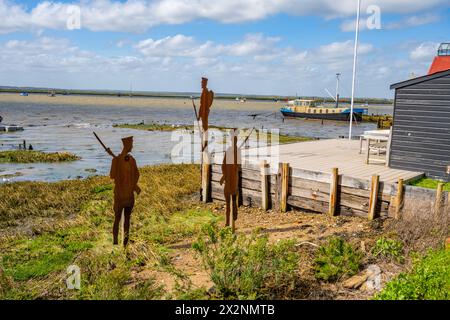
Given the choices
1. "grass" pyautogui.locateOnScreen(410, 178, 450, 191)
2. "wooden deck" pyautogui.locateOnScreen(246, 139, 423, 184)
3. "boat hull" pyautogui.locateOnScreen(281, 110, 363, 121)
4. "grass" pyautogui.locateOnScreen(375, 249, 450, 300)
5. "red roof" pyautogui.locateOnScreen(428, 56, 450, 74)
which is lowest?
"grass" pyautogui.locateOnScreen(375, 249, 450, 300)

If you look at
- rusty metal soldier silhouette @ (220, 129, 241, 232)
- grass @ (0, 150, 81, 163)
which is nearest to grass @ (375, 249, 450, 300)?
rusty metal soldier silhouette @ (220, 129, 241, 232)

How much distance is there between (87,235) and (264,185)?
5.13 meters

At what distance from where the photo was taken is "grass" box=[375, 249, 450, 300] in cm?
560

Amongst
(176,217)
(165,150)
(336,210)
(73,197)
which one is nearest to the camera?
(336,210)

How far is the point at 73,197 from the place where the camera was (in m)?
14.7

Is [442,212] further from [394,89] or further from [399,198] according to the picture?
[394,89]

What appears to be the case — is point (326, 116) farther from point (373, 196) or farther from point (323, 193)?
point (373, 196)

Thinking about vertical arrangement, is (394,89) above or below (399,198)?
above

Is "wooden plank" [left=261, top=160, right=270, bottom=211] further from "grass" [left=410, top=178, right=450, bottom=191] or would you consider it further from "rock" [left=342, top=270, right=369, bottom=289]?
"rock" [left=342, top=270, right=369, bottom=289]

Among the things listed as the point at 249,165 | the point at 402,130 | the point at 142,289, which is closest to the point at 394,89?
the point at 402,130

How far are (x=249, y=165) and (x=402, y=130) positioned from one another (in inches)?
194

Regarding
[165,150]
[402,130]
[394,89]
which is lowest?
[165,150]

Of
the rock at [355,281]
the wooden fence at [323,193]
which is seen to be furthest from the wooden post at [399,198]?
the rock at [355,281]

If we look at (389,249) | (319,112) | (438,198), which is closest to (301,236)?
(389,249)
